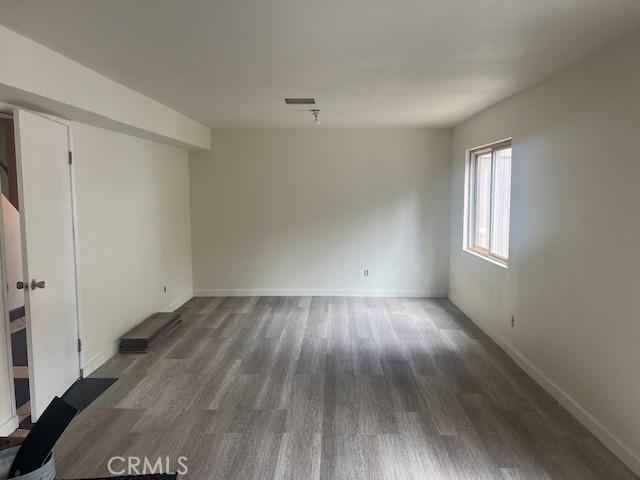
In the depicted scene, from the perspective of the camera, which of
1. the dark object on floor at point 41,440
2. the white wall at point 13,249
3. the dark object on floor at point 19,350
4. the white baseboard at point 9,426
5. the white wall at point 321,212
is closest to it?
the dark object on floor at point 41,440

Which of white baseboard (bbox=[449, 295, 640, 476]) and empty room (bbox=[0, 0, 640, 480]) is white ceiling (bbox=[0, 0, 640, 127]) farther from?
white baseboard (bbox=[449, 295, 640, 476])

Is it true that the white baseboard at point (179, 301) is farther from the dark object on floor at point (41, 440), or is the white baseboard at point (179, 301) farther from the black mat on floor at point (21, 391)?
the dark object on floor at point (41, 440)

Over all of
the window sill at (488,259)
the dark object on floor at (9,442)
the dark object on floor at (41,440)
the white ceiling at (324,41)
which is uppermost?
the white ceiling at (324,41)

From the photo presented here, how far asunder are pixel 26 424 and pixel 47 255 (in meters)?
1.10

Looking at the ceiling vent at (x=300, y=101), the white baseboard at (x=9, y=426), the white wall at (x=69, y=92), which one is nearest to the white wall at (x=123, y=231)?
the white wall at (x=69, y=92)

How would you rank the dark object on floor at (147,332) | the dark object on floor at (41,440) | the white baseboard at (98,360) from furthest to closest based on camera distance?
the dark object on floor at (147,332), the white baseboard at (98,360), the dark object on floor at (41,440)

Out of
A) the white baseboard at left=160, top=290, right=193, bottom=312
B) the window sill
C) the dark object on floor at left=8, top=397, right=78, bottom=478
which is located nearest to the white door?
the dark object on floor at left=8, top=397, right=78, bottom=478

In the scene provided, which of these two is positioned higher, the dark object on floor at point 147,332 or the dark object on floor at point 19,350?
the dark object on floor at point 147,332

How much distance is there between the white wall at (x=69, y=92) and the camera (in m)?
2.31

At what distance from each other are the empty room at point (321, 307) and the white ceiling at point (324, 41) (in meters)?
0.02

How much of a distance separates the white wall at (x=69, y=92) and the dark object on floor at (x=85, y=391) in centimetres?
203

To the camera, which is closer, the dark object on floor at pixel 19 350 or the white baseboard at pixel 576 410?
the white baseboard at pixel 576 410

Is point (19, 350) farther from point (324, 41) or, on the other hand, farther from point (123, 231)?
point (324, 41)

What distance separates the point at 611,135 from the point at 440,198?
353 centimetres
